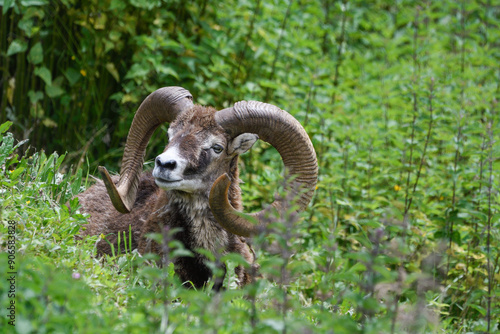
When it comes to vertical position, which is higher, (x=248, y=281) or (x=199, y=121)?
(x=199, y=121)

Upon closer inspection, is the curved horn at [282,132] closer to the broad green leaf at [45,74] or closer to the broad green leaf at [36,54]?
the broad green leaf at [45,74]

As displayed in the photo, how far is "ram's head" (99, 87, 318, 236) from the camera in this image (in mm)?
5406

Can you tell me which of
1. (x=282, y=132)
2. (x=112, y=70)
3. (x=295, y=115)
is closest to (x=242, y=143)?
(x=282, y=132)

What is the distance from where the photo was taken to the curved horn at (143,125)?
6125 mm

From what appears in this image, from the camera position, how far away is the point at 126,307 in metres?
4.03

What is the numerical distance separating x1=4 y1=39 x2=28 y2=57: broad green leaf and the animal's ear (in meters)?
3.95

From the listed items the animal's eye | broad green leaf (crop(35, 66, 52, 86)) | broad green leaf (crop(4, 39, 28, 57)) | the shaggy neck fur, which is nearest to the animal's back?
the shaggy neck fur

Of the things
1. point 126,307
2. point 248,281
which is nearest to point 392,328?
point 126,307

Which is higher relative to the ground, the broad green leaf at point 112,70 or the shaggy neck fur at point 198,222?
the broad green leaf at point 112,70

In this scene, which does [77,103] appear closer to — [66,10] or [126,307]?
[66,10]

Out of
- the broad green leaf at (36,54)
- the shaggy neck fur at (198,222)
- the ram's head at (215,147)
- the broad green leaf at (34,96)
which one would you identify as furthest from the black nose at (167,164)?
the broad green leaf at (34,96)

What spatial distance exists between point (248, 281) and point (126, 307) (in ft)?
6.42

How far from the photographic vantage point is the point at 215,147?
5.85m

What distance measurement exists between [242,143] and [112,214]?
165 cm
